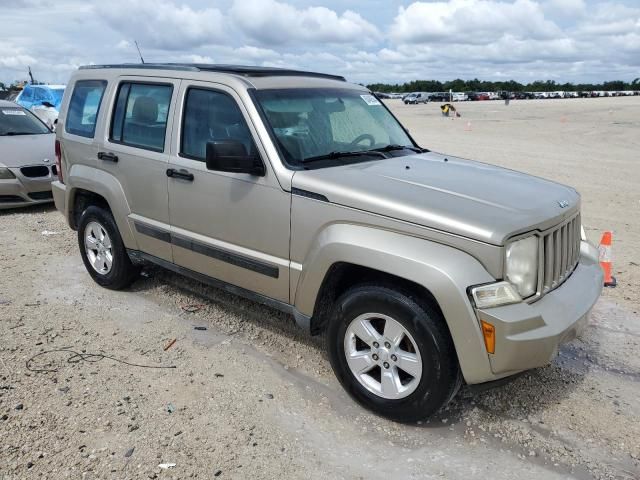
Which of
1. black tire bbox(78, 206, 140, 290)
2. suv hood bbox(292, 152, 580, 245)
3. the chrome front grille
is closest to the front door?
suv hood bbox(292, 152, 580, 245)

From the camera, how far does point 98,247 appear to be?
17.6 ft

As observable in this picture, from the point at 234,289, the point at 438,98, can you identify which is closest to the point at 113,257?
the point at 234,289

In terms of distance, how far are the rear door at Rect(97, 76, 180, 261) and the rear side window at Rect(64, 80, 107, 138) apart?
274 mm

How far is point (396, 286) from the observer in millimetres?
3236

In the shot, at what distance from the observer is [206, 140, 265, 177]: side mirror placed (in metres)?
3.55

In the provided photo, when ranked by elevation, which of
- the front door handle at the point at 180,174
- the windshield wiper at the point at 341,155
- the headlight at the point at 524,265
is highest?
the windshield wiper at the point at 341,155

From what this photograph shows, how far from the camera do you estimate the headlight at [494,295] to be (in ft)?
9.45

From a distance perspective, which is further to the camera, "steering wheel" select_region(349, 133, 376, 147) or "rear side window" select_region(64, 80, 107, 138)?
"rear side window" select_region(64, 80, 107, 138)

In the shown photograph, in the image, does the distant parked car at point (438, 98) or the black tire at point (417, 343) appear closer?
the black tire at point (417, 343)

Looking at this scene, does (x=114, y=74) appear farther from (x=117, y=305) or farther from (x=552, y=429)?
(x=552, y=429)

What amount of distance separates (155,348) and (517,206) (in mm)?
2797

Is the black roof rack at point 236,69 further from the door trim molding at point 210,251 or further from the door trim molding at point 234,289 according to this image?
the door trim molding at point 234,289

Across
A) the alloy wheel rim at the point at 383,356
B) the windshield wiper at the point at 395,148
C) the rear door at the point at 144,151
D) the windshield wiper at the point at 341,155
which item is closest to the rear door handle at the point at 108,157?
the rear door at the point at 144,151

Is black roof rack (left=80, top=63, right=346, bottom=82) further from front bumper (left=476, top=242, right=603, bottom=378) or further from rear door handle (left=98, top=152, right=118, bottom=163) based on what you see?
front bumper (left=476, top=242, right=603, bottom=378)
